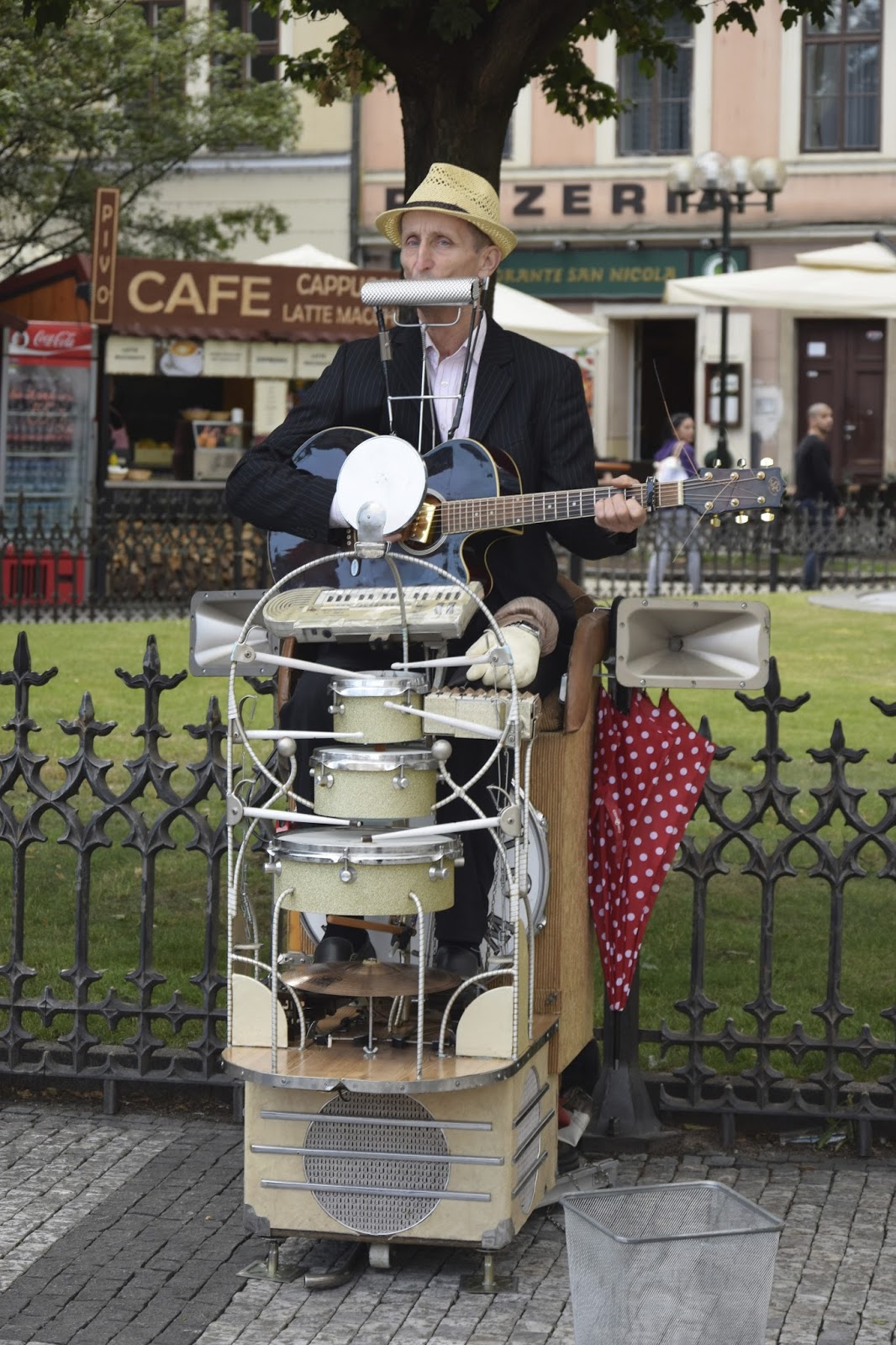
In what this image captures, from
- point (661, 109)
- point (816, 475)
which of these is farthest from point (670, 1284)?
point (661, 109)

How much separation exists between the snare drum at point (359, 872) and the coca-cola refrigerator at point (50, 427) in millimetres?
13559

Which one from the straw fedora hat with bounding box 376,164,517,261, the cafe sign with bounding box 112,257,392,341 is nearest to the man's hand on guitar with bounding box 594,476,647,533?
the straw fedora hat with bounding box 376,164,517,261

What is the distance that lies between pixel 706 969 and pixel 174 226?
20512 mm

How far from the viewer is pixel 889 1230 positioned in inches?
167

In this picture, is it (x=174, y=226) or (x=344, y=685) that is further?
(x=174, y=226)

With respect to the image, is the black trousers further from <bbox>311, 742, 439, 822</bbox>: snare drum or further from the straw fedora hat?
the straw fedora hat

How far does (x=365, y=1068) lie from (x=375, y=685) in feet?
2.42

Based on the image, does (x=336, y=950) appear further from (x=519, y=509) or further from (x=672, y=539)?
(x=672, y=539)

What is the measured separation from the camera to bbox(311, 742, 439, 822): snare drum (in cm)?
387

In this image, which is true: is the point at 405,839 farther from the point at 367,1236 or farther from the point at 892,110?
the point at 892,110

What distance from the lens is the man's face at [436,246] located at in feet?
14.9

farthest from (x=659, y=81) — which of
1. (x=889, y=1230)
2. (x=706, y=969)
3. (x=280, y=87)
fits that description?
(x=889, y=1230)

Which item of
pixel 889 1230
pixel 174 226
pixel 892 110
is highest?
pixel 892 110

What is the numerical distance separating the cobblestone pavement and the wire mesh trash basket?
0.04 meters
